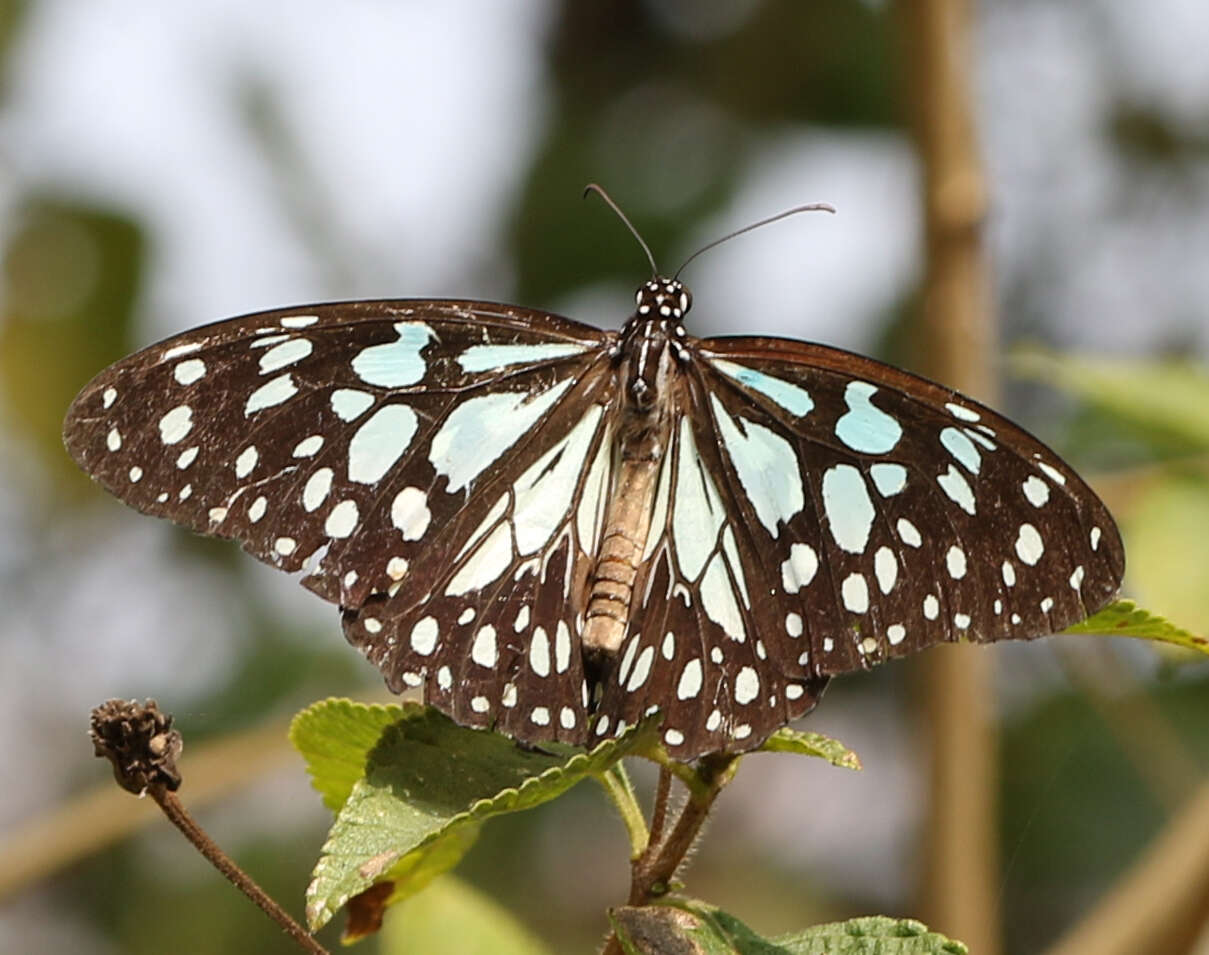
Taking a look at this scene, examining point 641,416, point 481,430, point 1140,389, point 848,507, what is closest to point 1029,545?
point 848,507

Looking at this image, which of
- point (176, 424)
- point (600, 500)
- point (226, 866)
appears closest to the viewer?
point (226, 866)

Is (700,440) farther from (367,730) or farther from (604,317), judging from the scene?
(604,317)

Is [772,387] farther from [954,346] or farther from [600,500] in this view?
[954,346]

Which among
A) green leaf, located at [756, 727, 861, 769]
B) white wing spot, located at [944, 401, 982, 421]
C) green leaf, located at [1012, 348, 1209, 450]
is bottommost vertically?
green leaf, located at [756, 727, 861, 769]

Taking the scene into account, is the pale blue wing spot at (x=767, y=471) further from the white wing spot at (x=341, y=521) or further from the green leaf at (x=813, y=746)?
the white wing spot at (x=341, y=521)

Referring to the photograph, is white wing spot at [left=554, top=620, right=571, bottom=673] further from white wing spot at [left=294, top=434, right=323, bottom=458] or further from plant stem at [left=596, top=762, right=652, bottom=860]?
white wing spot at [left=294, top=434, right=323, bottom=458]

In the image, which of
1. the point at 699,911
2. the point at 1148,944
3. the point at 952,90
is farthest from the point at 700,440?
the point at 1148,944

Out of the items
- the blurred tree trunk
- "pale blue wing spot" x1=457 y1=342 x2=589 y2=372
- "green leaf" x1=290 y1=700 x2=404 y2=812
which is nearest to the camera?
"green leaf" x1=290 y1=700 x2=404 y2=812

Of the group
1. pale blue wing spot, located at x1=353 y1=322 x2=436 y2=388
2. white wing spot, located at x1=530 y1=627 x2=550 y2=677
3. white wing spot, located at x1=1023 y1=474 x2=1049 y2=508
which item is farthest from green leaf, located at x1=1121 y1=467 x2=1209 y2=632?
pale blue wing spot, located at x1=353 y1=322 x2=436 y2=388
